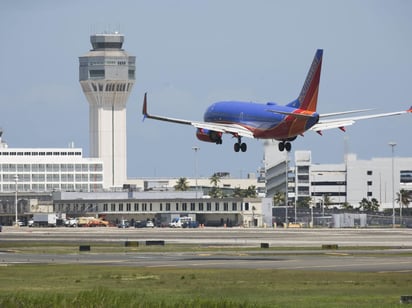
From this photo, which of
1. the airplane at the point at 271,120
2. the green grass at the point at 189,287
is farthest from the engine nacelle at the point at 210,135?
the green grass at the point at 189,287

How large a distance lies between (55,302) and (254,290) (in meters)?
17.9

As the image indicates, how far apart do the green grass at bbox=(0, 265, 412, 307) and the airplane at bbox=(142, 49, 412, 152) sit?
4074 centimetres

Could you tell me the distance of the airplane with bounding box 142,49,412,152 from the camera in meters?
127

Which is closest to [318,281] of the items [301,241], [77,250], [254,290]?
[254,290]

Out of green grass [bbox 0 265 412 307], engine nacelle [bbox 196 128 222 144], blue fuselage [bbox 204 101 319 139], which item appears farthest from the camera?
engine nacelle [bbox 196 128 222 144]

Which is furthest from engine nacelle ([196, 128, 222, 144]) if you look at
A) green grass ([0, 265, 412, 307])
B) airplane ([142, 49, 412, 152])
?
green grass ([0, 265, 412, 307])

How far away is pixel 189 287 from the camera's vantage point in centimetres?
7362

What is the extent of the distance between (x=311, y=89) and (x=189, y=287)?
59.6m

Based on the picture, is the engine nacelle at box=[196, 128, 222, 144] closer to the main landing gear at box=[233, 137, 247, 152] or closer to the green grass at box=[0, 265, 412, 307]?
Result: the main landing gear at box=[233, 137, 247, 152]

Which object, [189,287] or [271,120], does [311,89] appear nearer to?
[271,120]

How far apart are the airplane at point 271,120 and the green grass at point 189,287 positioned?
40.7 m

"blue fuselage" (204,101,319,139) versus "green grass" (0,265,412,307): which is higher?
"blue fuselage" (204,101,319,139)

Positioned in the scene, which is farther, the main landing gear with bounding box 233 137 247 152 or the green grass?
the main landing gear with bounding box 233 137 247 152

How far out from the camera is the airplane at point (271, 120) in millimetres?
127188
